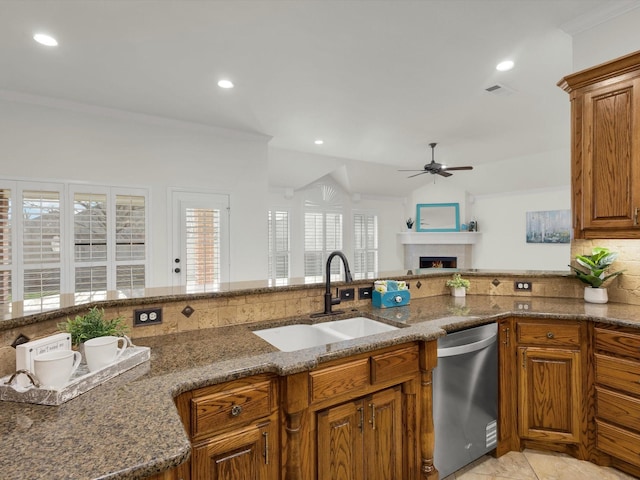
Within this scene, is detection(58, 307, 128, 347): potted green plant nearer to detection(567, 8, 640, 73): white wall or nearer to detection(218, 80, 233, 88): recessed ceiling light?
detection(218, 80, 233, 88): recessed ceiling light

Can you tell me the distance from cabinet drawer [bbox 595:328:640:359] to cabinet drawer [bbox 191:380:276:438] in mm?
1904

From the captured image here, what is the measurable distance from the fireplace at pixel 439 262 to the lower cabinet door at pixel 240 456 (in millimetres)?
7426

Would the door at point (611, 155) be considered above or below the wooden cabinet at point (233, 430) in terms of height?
above

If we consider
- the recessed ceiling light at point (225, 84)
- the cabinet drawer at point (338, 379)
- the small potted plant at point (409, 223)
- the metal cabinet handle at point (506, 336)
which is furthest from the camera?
the small potted plant at point (409, 223)

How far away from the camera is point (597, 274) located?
7.60ft

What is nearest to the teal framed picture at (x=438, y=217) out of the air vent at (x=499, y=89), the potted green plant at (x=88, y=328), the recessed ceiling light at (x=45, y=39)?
the air vent at (x=499, y=89)

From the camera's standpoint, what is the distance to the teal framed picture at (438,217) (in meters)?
7.91

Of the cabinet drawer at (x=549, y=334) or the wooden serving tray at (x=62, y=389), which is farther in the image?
the cabinet drawer at (x=549, y=334)

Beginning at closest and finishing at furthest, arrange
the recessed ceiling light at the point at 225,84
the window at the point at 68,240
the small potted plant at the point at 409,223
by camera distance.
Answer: the recessed ceiling light at the point at 225,84 < the window at the point at 68,240 < the small potted plant at the point at 409,223

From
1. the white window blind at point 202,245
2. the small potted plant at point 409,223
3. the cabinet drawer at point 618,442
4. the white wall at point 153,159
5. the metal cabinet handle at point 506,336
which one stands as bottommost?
the cabinet drawer at point 618,442

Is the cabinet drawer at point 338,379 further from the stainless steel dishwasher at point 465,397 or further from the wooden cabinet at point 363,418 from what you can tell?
the stainless steel dishwasher at point 465,397

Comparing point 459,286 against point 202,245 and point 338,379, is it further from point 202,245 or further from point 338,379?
point 202,245

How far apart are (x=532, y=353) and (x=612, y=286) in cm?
91

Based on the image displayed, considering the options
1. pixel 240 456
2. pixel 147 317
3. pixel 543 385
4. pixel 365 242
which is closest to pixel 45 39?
pixel 147 317
